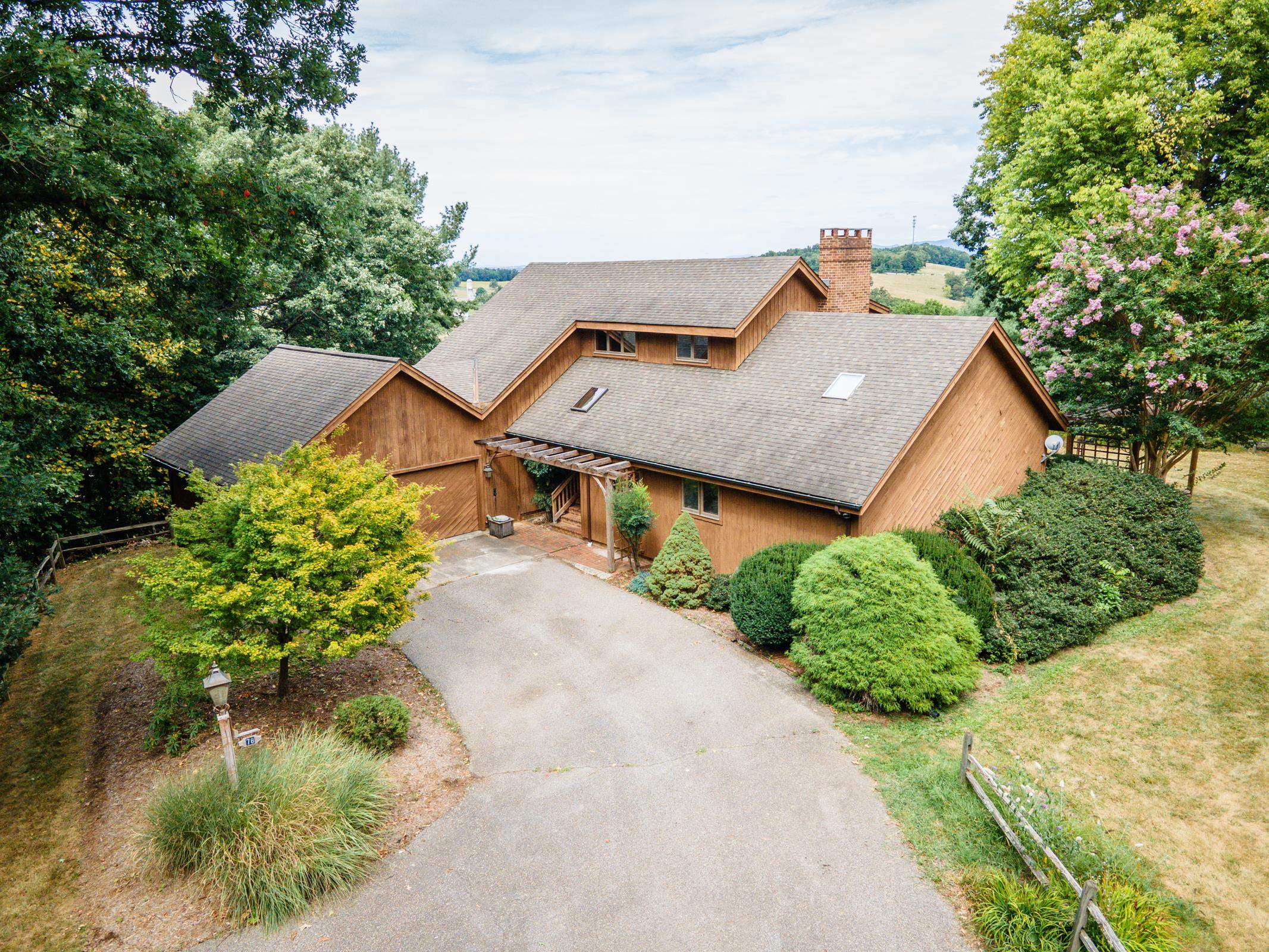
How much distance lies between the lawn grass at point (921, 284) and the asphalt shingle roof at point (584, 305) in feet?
180

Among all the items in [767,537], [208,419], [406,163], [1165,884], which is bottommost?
[1165,884]

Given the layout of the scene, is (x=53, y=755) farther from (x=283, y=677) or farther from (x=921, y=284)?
(x=921, y=284)

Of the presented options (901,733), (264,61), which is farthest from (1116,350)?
(264,61)

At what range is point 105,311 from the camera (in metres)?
19.0

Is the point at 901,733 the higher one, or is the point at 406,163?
the point at 406,163

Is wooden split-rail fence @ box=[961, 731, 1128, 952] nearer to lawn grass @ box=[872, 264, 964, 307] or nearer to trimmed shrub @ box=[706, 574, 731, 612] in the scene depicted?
trimmed shrub @ box=[706, 574, 731, 612]

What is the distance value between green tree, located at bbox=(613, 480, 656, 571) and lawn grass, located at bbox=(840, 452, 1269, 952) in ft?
24.6

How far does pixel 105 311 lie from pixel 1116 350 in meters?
26.0

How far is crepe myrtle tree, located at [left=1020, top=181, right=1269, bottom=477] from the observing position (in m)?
15.9

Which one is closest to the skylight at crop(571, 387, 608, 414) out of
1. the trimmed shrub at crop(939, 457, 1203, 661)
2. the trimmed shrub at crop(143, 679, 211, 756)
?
the trimmed shrub at crop(939, 457, 1203, 661)

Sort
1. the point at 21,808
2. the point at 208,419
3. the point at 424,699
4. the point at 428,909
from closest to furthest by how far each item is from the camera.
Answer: the point at 428,909 < the point at 21,808 < the point at 424,699 < the point at 208,419

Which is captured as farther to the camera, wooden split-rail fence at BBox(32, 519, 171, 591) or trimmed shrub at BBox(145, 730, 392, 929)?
wooden split-rail fence at BBox(32, 519, 171, 591)

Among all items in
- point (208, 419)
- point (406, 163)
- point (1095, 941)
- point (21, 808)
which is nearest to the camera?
point (1095, 941)

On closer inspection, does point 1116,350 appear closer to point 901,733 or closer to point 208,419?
point 901,733
